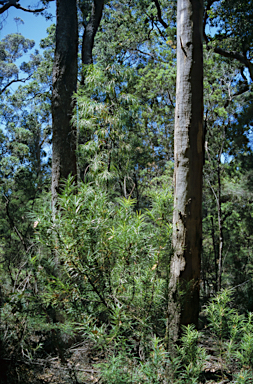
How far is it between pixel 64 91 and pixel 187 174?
8.77 feet

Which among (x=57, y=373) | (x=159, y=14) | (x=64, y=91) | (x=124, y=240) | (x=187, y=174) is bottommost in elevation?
(x=57, y=373)

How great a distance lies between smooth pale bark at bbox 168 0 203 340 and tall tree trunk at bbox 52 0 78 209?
2.04m

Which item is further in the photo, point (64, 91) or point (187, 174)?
point (64, 91)

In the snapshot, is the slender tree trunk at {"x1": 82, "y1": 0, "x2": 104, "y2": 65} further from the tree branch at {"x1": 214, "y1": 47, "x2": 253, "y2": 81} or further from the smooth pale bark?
the smooth pale bark

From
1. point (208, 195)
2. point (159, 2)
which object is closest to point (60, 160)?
point (208, 195)

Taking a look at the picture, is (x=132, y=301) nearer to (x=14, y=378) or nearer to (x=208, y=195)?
(x=14, y=378)

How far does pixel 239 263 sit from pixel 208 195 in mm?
1986

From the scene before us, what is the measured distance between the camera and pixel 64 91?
13.8ft

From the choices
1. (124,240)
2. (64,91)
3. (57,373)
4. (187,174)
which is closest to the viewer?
(124,240)

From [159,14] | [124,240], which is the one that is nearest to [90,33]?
[159,14]

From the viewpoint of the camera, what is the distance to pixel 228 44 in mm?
6719

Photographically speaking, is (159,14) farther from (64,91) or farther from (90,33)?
(64,91)

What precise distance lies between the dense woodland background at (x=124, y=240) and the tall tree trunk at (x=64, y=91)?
160 millimetres

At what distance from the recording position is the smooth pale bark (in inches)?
88.0
